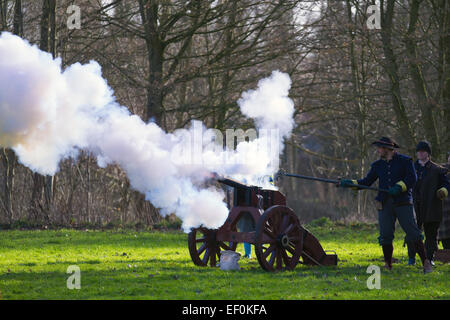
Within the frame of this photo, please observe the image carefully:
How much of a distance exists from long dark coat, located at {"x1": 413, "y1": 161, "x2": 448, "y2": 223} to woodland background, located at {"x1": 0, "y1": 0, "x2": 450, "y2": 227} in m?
5.87

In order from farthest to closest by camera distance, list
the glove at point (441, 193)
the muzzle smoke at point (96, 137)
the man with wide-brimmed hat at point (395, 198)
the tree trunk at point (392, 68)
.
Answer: the tree trunk at point (392, 68) < the glove at point (441, 193) < the man with wide-brimmed hat at point (395, 198) < the muzzle smoke at point (96, 137)

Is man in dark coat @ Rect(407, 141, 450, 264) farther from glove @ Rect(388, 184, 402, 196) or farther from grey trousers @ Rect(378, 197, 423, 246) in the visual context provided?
glove @ Rect(388, 184, 402, 196)

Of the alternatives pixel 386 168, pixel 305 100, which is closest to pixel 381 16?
pixel 305 100

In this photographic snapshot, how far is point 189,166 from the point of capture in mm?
10133

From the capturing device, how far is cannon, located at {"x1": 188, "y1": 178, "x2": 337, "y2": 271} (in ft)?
31.4

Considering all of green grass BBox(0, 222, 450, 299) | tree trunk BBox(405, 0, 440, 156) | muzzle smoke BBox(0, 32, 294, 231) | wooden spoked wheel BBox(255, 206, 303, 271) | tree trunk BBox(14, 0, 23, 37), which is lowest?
green grass BBox(0, 222, 450, 299)

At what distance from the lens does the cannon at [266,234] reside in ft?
31.4

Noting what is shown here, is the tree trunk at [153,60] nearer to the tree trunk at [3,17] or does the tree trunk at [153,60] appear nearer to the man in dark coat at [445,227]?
the tree trunk at [3,17]

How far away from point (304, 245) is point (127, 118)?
339 centimetres

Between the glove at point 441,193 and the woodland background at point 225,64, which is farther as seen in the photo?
the woodland background at point 225,64

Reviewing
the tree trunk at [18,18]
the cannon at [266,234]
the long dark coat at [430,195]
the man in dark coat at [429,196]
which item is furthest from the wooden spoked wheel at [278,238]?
the tree trunk at [18,18]

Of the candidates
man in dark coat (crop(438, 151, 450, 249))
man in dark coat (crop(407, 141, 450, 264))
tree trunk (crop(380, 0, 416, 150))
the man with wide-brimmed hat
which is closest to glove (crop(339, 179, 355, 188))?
the man with wide-brimmed hat

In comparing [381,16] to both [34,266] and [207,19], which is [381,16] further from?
[34,266]

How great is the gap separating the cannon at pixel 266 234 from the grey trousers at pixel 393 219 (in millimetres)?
998
